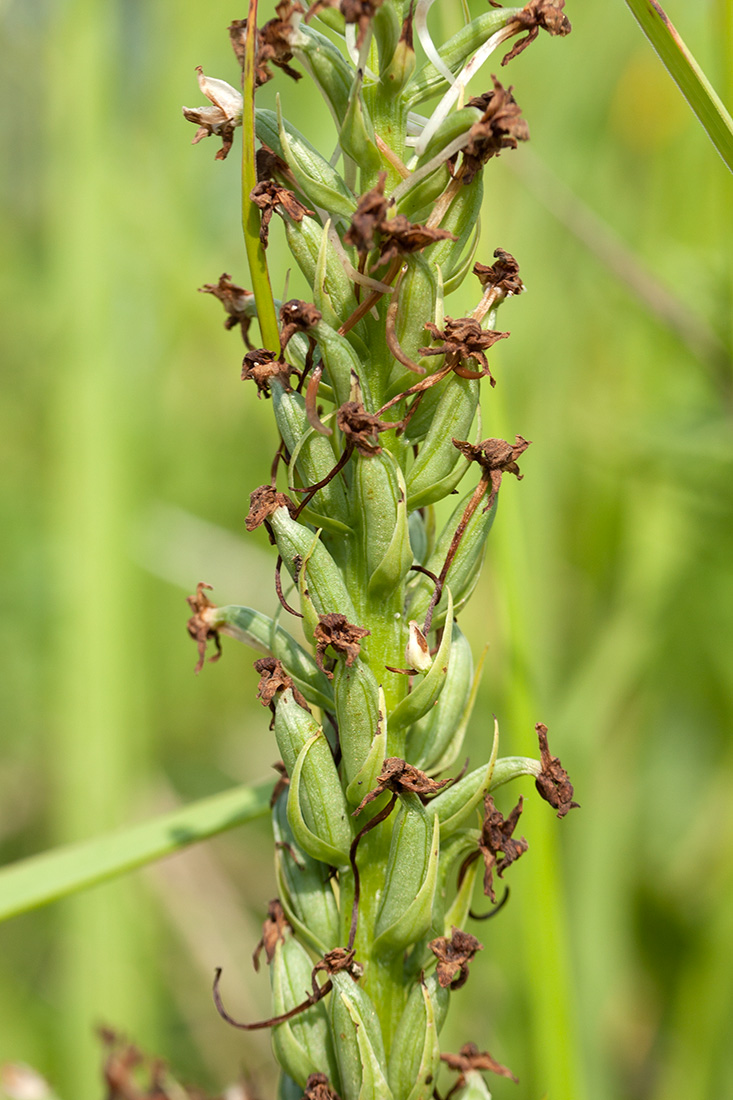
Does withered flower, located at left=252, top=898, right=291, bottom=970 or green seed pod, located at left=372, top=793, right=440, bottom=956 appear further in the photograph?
withered flower, located at left=252, top=898, right=291, bottom=970

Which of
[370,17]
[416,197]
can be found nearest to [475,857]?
[416,197]

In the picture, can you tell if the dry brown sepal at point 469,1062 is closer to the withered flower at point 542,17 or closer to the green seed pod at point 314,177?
the green seed pod at point 314,177

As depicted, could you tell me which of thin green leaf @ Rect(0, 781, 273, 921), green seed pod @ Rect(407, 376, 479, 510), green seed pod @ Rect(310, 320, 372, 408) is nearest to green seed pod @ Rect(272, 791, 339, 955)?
thin green leaf @ Rect(0, 781, 273, 921)

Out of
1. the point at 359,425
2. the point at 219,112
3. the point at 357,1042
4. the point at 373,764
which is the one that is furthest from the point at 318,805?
the point at 219,112

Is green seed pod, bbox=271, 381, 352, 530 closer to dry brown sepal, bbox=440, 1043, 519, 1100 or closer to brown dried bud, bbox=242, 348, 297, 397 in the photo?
brown dried bud, bbox=242, 348, 297, 397

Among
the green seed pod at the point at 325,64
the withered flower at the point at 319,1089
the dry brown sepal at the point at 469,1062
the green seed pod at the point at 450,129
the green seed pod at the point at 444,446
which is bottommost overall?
the dry brown sepal at the point at 469,1062

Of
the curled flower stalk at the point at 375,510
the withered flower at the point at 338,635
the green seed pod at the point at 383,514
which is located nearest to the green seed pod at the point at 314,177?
the curled flower stalk at the point at 375,510

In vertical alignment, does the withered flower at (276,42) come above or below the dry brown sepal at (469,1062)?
above
